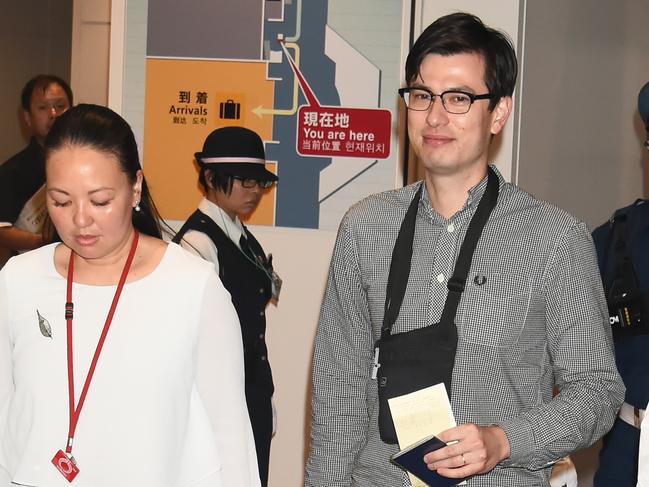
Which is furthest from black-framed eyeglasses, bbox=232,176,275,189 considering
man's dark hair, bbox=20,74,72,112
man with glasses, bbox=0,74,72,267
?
man's dark hair, bbox=20,74,72,112

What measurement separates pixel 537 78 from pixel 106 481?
275 centimetres

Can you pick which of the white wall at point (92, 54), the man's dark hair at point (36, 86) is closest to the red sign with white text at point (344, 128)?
the man's dark hair at point (36, 86)

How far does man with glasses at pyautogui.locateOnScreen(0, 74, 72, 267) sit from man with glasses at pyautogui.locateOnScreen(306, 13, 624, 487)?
253cm

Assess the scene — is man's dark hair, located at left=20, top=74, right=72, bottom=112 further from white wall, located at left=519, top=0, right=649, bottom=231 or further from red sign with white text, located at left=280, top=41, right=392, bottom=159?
white wall, located at left=519, top=0, right=649, bottom=231

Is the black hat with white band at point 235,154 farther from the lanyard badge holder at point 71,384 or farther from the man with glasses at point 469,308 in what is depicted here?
the lanyard badge holder at point 71,384

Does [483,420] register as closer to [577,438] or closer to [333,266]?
[577,438]

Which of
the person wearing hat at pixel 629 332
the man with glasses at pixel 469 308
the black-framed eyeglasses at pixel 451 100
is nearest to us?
the man with glasses at pixel 469 308

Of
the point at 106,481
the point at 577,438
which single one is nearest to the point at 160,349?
A: the point at 106,481

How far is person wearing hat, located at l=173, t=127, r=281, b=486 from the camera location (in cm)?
412

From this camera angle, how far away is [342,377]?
8.19ft

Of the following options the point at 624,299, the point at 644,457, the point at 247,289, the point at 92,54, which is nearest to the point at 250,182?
the point at 247,289

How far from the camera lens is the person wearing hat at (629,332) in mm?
3311

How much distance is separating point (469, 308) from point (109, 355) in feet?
2.60

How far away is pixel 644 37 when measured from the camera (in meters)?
4.72
